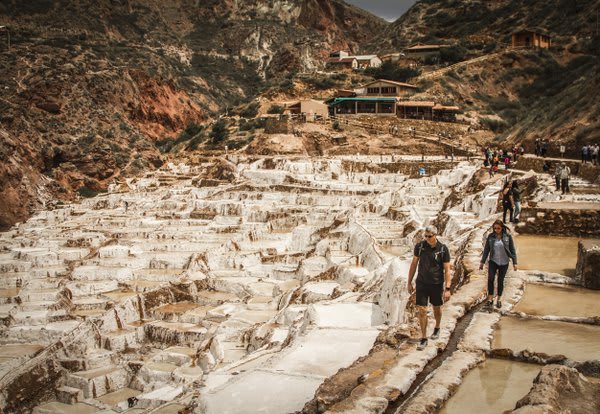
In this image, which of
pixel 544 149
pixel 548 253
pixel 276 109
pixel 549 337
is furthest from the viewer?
pixel 276 109

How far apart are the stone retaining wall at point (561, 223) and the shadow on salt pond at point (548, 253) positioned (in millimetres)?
179

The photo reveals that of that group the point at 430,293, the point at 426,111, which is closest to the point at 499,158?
the point at 426,111

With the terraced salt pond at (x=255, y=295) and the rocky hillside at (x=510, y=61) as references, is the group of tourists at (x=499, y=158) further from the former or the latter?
the rocky hillside at (x=510, y=61)

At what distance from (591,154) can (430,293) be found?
16.7m

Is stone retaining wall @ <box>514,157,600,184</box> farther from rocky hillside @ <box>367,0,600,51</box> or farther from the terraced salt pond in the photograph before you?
rocky hillside @ <box>367,0,600,51</box>

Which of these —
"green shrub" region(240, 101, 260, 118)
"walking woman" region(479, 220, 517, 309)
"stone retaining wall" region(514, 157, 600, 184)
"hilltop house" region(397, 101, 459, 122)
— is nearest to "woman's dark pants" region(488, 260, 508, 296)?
"walking woman" region(479, 220, 517, 309)

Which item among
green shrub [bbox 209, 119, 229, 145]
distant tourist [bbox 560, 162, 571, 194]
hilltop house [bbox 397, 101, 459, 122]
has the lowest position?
distant tourist [bbox 560, 162, 571, 194]

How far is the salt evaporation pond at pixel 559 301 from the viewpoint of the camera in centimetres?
805

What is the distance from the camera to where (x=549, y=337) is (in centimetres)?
708

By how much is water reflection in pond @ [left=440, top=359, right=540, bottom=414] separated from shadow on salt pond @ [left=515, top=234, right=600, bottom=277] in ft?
13.2

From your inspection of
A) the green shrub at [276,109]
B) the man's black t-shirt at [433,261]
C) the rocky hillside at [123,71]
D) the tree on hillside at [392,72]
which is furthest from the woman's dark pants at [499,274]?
the tree on hillside at [392,72]

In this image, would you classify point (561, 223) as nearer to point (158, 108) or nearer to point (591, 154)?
point (591, 154)

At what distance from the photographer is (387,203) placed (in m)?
A: 27.7

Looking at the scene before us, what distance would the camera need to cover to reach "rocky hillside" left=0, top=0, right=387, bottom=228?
4381 cm
